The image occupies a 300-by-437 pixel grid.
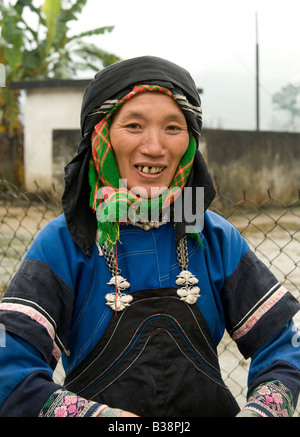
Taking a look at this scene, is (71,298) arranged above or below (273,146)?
below

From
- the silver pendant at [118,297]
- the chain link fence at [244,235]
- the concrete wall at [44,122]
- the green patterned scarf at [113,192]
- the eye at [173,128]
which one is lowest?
the chain link fence at [244,235]

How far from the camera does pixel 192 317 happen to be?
1589 mm

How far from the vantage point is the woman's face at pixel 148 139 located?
61.6 inches

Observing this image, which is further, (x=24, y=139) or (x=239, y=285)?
(x=24, y=139)

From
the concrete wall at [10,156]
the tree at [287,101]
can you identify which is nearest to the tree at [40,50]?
the concrete wall at [10,156]

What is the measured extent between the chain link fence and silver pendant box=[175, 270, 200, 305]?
661 mm

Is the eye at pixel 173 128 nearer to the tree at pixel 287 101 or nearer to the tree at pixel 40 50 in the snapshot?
the tree at pixel 40 50

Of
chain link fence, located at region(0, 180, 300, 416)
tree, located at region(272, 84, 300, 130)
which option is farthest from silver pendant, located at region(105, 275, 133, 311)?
tree, located at region(272, 84, 300, 130)

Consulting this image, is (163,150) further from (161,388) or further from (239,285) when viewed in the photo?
(161,388)

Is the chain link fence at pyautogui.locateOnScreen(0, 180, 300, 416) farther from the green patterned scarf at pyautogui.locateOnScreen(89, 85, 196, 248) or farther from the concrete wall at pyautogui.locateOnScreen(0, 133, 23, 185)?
the concrete wall at pyautogui.locateOnScreen(0, 133, 23, 185)

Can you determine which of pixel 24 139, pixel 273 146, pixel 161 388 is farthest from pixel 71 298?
pixel 24 139

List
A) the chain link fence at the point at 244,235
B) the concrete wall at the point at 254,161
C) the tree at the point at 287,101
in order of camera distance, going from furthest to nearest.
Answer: the tree at the point at 287,101, the concrete wall at the point at 254,161, the chain link fence at the point at 244,235

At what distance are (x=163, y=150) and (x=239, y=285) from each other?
20.9 inches

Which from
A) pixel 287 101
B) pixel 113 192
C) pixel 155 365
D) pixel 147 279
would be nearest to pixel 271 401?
pixel 155 365
